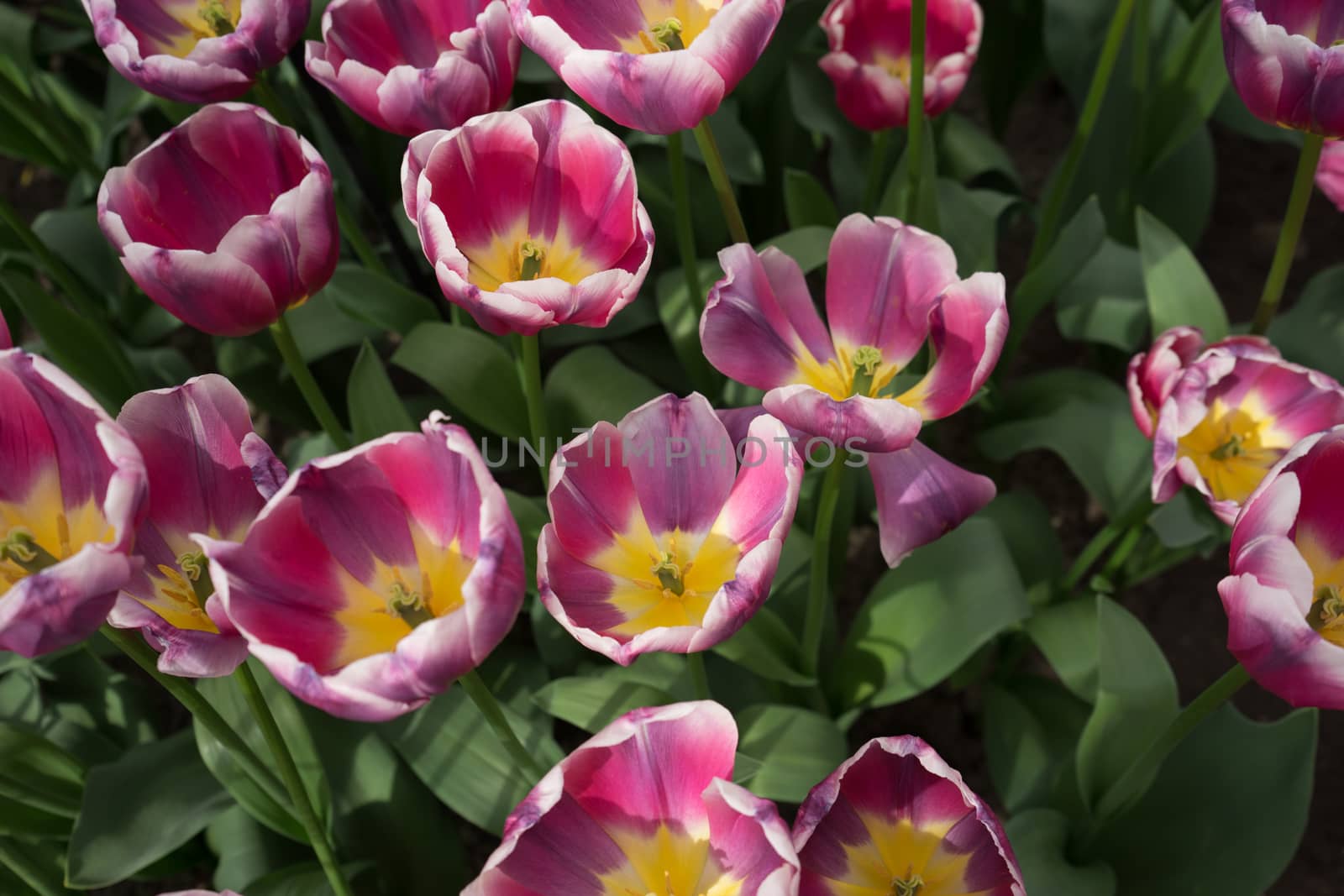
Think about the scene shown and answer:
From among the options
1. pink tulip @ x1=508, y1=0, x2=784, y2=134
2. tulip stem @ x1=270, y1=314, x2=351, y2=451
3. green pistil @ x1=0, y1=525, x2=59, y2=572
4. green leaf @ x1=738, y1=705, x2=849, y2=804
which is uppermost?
pink tulip @ x1=508, y1=0, x2=784, y2=134

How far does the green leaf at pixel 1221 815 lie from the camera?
132 cm

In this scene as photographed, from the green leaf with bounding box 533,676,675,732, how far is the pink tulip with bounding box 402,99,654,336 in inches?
16.1

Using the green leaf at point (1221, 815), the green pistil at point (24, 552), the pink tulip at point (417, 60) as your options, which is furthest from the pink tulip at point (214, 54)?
the green leaf at point (1221, 815)

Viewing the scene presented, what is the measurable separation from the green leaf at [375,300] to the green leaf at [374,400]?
0.15 meters

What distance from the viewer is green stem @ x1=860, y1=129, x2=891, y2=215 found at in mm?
1706

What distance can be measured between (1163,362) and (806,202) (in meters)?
0.55

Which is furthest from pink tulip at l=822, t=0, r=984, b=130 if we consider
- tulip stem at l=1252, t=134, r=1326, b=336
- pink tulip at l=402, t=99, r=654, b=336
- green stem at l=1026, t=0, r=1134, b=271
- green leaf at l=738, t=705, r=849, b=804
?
green leaf at l=738, t=705, r=849, b=804

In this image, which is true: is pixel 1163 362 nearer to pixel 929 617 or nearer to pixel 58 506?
pixel 929 617

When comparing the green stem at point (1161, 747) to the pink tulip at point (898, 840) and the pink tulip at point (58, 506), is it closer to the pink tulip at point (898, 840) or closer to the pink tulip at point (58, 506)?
the pink tulip at point (898, 840)

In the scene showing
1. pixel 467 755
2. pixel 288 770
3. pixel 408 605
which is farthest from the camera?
pixel 467 755

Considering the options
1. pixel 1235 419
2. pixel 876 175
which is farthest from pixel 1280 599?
pixel 876 175

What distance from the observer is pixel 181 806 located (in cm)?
138

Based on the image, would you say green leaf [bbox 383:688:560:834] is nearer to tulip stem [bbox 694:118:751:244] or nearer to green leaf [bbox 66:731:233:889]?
green leaf [bbox 66:731:233:889]

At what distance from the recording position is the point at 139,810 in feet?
4.47
